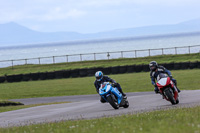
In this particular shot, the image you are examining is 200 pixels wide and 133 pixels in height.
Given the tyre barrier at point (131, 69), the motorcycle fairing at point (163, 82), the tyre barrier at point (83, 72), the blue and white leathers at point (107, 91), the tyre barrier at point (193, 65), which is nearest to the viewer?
the motorcycle fairing at point (163, 82)

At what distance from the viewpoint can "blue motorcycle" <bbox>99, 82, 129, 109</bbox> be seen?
602 inches

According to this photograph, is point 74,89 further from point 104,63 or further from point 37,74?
point 104,63

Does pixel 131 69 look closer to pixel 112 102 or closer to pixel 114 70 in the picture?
pixel 114 70

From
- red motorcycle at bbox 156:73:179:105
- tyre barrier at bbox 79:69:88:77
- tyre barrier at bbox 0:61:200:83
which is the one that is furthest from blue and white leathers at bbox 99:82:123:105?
tyre barrier at bbox 79:69:88:77

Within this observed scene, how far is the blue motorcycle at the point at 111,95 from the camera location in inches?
602

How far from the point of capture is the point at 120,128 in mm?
9000

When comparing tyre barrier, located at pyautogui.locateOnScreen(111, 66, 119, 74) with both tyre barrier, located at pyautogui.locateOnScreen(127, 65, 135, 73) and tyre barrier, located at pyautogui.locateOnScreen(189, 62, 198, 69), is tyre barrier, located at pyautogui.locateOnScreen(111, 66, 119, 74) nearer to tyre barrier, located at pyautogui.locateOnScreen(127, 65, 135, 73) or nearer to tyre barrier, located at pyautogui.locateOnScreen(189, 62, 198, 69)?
tyre barrier, located at pyautogui.locateOnScreen(127, 65, 135, 73)

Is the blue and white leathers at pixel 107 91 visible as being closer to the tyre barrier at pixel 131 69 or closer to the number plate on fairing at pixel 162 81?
the number plate on fairing at pixel 162 81

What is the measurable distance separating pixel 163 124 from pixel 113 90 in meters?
6.60

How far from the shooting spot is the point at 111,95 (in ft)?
50.1

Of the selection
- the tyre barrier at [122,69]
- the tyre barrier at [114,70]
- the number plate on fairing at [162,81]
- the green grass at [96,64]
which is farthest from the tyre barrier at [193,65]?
the number plate on fairing at [162,81]

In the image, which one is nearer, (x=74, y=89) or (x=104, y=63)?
(x=74, y=89)

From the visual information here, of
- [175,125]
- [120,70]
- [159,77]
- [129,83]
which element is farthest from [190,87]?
[175,125]

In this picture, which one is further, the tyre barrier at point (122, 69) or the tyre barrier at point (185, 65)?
the tyre barrier at point (122, 69)
